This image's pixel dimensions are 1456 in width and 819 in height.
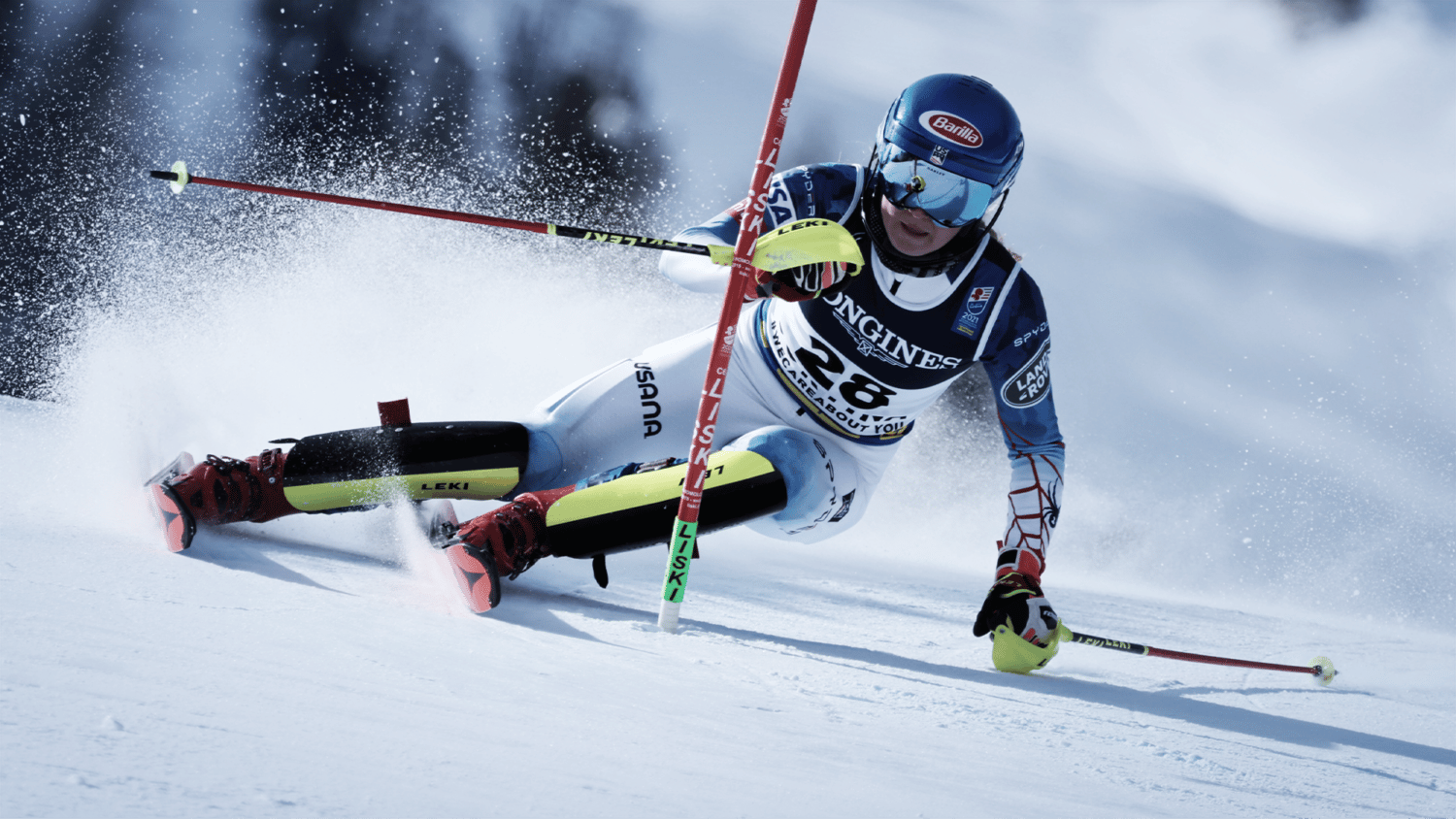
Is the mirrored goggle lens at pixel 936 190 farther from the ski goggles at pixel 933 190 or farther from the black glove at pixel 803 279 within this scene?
the black glove at pixel 803 279

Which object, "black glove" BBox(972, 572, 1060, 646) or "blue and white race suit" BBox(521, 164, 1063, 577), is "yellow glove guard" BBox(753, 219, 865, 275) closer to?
"blue and white race suit" BBox(521, 164, 1063, 577)

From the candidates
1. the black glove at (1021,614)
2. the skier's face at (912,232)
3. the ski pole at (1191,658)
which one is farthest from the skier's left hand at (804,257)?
the ski pole at (1191,658)

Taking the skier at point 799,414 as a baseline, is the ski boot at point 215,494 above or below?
below

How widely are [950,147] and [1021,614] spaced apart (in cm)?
107

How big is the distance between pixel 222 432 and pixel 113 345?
0.63m

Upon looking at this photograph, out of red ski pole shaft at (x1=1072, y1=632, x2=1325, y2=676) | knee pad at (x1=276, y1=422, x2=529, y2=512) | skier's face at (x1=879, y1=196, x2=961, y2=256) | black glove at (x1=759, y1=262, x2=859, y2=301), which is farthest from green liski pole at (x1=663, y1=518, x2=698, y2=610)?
red ski pole shaft at (x1=1072, y1=632, x2=1325, y2=676)

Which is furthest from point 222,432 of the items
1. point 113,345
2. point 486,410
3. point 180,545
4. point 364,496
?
point 486,410

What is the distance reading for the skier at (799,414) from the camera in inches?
86.4

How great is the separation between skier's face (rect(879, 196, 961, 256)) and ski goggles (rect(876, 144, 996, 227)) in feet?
0.17

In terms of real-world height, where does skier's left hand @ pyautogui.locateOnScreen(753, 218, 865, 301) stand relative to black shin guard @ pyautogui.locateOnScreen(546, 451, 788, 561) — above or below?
above

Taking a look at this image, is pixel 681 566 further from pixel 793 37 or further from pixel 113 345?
pixel 113 345

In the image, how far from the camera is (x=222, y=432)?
3180 millimetres

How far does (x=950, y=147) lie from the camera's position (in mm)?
2242

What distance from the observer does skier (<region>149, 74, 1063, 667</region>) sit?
7.20ft
